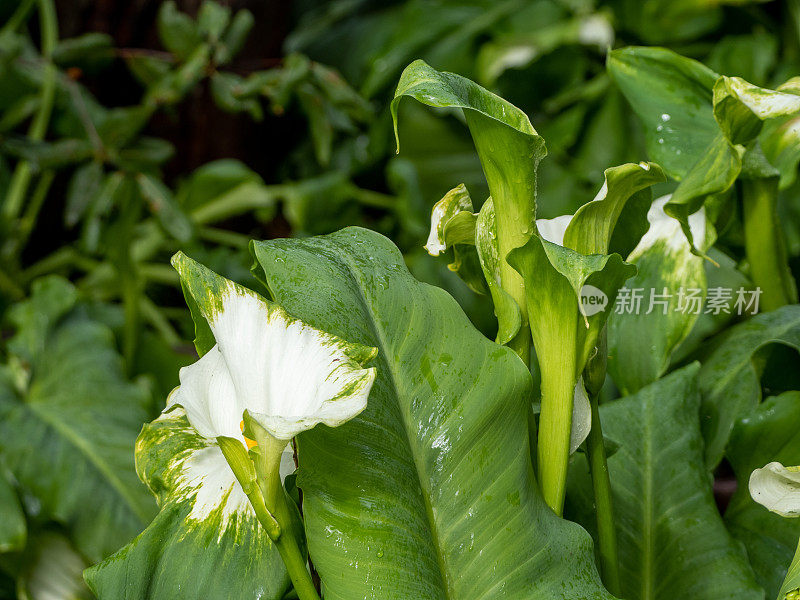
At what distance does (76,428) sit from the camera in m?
0.76

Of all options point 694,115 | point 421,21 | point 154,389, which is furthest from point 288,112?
point 694,115

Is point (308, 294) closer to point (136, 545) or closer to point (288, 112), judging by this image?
point (136, 545)

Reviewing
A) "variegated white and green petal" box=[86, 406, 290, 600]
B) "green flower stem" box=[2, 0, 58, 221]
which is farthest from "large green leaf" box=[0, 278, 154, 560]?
"variegated white and green petal" box=[86, 406, 290, 600]

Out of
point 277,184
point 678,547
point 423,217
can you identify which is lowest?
point 277,184

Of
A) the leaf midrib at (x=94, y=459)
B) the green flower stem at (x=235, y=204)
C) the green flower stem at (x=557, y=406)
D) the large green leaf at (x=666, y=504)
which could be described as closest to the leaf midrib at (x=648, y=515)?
the large green leaf at (x=666, y=504)

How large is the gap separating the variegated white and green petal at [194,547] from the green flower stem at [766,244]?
14.3 inches

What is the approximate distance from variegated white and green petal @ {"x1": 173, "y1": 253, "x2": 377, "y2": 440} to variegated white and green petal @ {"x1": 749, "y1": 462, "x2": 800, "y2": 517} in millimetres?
159

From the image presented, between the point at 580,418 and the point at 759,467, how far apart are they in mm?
183

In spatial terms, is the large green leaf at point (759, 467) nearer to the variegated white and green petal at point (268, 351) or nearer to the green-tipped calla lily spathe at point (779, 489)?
the green-tipped calla lily spathe at point (779, 489)

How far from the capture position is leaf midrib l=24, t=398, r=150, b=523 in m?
0.72

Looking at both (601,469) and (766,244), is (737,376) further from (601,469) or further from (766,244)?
(601,469)

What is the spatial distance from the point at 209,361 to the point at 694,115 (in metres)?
0.39

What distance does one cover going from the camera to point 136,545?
30 cm

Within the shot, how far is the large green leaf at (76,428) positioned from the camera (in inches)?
28.3
